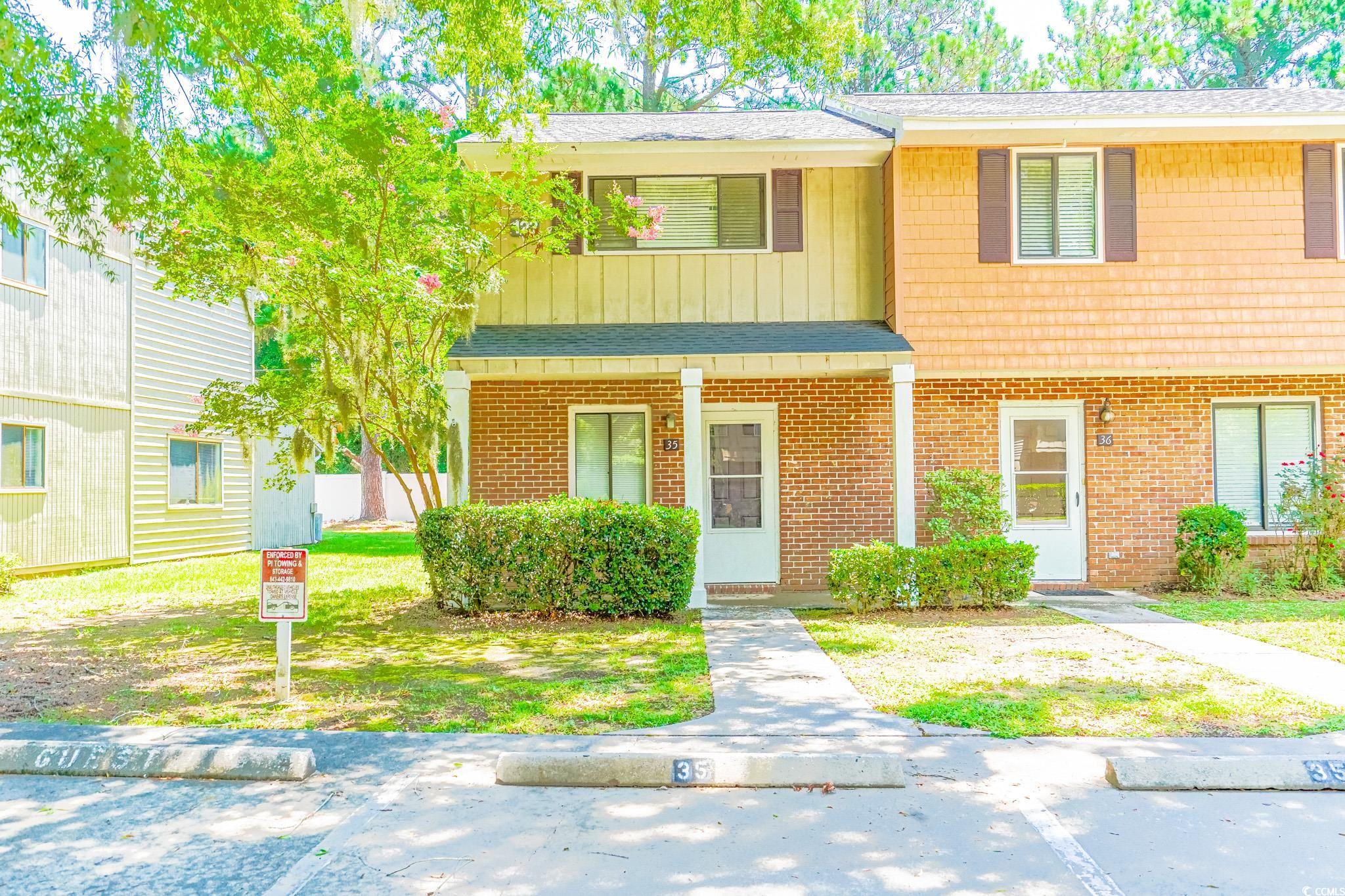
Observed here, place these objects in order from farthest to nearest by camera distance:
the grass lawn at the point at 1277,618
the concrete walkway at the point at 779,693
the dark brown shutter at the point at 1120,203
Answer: the dark brown shutter at the point at 1120,203, the grass lawn at the point at 1277,618, the concrete walkway at the point at 779,693

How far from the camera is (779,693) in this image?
237 inches

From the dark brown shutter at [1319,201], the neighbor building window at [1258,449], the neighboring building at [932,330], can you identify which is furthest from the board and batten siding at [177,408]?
the dark brown shutter at [1319,201]

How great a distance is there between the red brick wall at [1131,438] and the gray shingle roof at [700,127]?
3264 mm

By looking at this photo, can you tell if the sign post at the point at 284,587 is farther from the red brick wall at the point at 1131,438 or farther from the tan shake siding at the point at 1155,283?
the red brick wall at the point at 1131,438

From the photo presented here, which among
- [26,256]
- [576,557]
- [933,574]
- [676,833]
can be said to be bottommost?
[676,833]

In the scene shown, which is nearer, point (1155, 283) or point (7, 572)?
point (1155, 283)

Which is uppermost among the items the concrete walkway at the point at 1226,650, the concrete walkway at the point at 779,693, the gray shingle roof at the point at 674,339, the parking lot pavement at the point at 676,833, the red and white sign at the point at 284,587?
the gray shingle roof at the point at 674,339

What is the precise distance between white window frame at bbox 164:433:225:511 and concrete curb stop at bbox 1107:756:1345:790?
49.5ft

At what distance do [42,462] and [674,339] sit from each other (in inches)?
376

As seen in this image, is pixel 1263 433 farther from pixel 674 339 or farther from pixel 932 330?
pixel 674 339

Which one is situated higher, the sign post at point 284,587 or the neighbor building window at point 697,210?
the neighbor building window at point 697,210

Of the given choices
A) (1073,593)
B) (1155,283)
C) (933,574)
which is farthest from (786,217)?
(1073,593)

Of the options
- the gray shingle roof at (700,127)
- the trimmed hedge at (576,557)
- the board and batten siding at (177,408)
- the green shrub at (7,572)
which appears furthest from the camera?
the board and batten siding at (177,408)

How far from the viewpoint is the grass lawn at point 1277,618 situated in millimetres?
7445
